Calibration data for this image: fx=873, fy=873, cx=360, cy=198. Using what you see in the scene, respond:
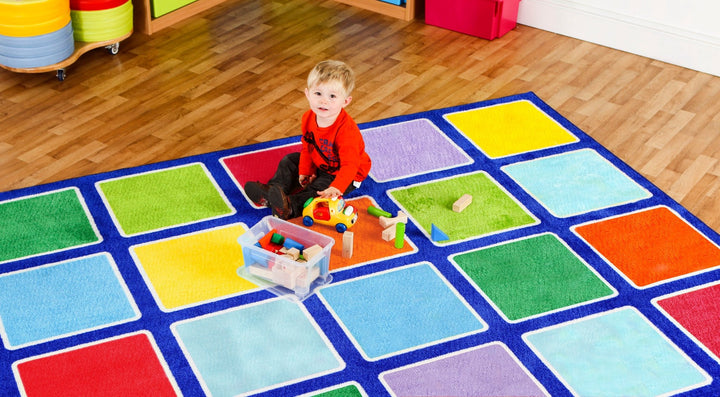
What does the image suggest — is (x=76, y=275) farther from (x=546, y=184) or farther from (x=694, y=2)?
(x=694, y=2)

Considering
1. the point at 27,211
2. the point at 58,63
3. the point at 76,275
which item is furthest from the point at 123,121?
the point at 76,275

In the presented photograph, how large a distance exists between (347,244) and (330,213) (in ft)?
0.53

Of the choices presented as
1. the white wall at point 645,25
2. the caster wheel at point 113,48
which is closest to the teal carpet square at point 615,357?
the white wall at point 645,25

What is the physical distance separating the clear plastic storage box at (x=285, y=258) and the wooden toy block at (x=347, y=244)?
0.06m

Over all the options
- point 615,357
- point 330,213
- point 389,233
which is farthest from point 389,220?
point 615,357

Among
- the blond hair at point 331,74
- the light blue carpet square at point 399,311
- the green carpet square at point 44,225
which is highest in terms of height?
the blond hair at point 331,74

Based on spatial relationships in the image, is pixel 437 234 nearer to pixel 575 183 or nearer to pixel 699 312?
pixel 575 183

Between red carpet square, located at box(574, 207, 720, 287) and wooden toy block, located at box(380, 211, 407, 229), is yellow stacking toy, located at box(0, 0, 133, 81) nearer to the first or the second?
wooden toy block, located at box(380, 211, 407, 229)

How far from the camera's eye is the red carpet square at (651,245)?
2.49 m

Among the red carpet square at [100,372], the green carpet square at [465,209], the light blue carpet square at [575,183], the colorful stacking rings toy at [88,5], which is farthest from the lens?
the colorful stacking rings toy at [88,5]

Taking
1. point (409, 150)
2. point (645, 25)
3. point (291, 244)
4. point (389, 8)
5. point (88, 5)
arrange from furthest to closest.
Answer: point (389, 8)
point (645, 25)
point (88, 5)
point (409, 150)
point (291, 244)

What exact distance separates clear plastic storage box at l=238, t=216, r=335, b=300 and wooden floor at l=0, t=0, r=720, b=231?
25.8 inches

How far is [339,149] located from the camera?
2633 millimetres

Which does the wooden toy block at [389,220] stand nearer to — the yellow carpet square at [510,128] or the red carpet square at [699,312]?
the yellow carpet square at [510,128]
